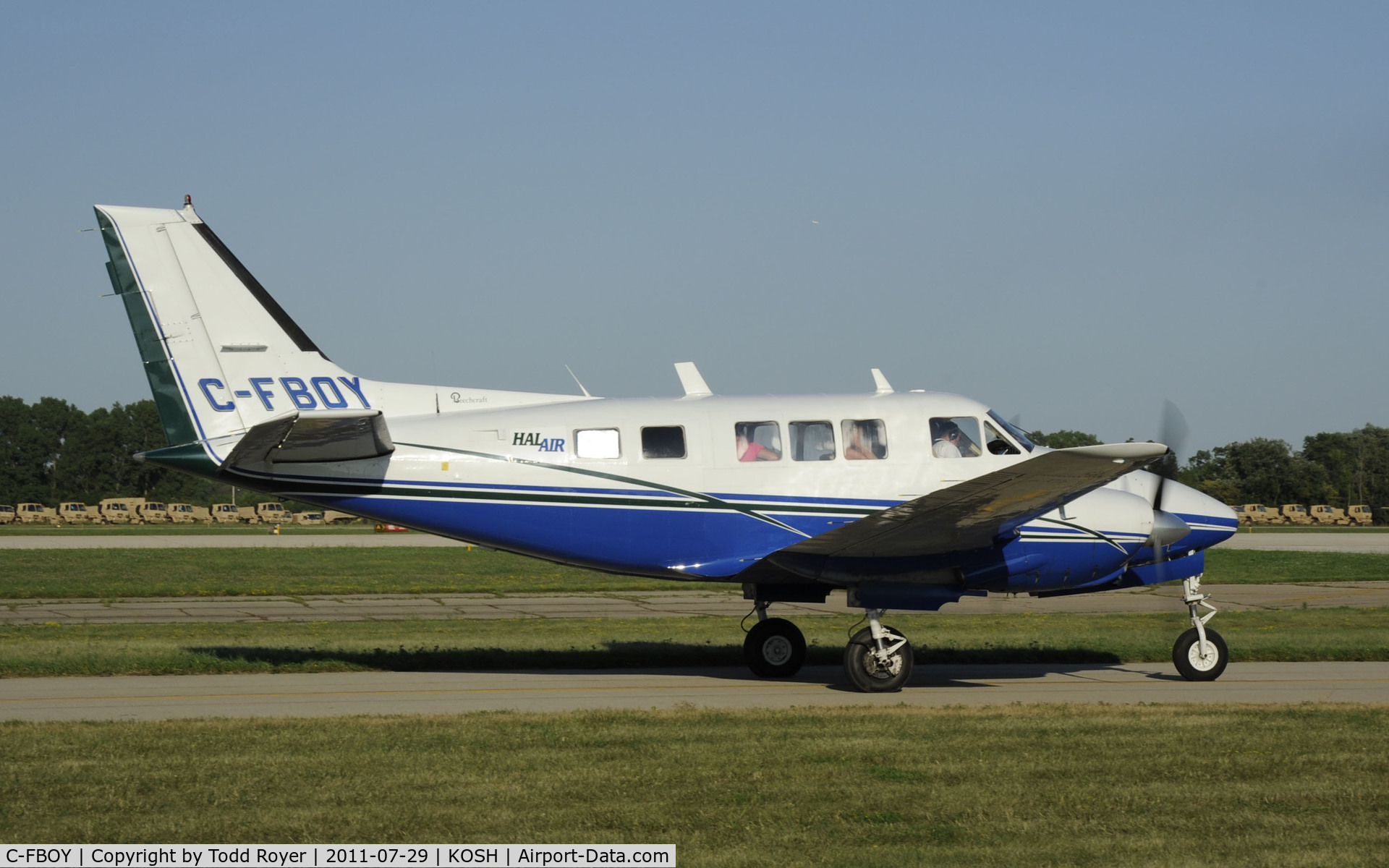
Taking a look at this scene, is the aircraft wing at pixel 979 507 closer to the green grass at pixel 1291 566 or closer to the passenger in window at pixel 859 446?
the passenger in window at pixel 859 446

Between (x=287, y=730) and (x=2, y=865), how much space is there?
450 cm

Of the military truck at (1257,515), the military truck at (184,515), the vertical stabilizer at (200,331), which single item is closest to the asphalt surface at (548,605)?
the vertical stabilizer at (200,331)

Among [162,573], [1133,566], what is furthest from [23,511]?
[1133,566]

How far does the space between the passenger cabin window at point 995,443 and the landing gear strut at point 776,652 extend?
3.70 m

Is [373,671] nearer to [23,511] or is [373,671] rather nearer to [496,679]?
[496,679]

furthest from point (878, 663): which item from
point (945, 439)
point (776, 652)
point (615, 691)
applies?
point (615, 691)

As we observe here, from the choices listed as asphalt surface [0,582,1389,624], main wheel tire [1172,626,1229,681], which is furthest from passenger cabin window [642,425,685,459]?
asphalt surface [0,582,1389,624]

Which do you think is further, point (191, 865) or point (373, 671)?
point (373, 671)

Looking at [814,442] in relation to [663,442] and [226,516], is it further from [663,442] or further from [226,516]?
[226,516]

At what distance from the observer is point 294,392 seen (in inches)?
599

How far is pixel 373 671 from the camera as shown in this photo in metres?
16.7

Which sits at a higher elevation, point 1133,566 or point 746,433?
point 746,433

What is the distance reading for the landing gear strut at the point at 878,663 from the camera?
1477 cm
